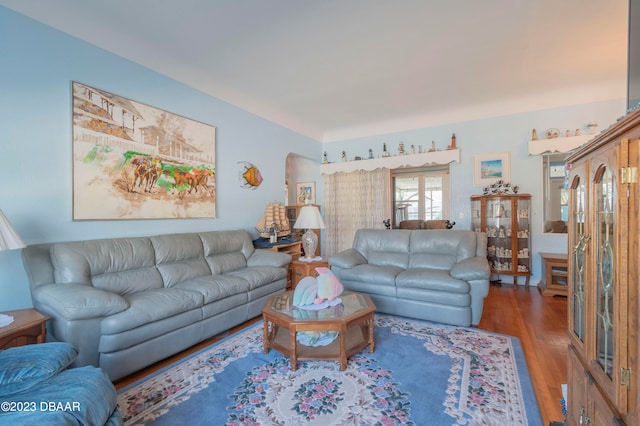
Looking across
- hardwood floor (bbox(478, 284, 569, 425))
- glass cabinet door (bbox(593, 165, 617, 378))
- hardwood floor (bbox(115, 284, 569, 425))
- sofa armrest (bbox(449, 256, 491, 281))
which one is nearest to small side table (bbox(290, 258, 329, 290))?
hardwood floor (bbox(115, 284, 569, 425))

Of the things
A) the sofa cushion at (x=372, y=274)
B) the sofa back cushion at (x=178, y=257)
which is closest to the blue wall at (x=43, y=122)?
the sofa back cushion at (x=178, y=257)

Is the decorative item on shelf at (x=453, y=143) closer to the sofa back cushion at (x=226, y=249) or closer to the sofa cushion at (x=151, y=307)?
the sofa back cushion at (x=226, y=249)

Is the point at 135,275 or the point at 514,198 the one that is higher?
the point at 514,198

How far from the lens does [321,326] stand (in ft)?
6.81

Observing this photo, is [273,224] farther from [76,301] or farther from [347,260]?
[76,301]

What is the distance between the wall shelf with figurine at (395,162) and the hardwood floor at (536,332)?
225 centimetres

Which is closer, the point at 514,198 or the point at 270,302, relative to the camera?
the point at 270,302

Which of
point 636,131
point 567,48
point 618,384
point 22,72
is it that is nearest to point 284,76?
point 22,72

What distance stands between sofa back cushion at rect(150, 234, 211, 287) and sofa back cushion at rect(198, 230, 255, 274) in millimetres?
90

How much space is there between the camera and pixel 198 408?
1.72 m

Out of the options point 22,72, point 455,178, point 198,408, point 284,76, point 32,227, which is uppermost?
point 284,76

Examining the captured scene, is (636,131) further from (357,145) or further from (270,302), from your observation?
(357,145)

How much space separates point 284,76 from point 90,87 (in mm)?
1978

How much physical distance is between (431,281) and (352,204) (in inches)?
123
